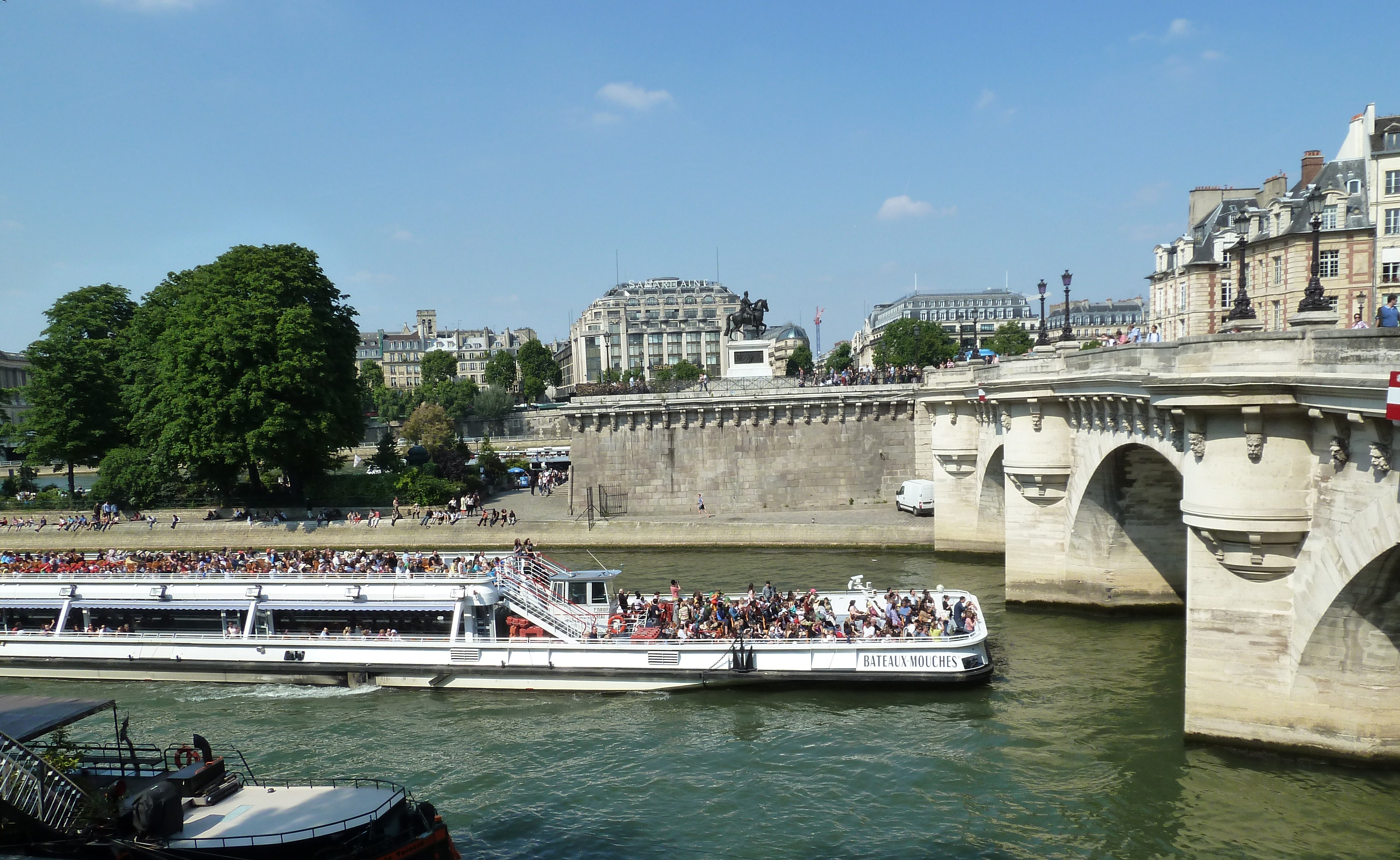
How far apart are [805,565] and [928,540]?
4.88 metres

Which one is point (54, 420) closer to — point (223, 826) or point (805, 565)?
point (805, 565)

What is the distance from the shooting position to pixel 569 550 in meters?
37.6

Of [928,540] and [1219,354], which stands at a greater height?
[1219,354]

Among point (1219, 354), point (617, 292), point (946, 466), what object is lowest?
point (946, 466)

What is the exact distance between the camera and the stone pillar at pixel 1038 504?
23938 mm

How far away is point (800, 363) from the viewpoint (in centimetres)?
10906

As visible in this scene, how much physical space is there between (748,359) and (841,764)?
34182mm

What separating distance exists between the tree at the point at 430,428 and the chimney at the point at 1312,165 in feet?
149

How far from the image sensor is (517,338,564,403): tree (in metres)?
121

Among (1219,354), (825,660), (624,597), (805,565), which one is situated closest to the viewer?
(1219,354)

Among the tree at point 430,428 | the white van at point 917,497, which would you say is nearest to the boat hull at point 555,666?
the white van at point 917,497

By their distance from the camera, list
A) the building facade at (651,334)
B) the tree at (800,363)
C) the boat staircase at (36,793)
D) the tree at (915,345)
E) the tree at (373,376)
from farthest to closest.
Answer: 1. the building facade at (651,334)
2. the tree at (373,376)
3. the tree at (800,363)
4. the tree at (915,345)
5. the boat staircase at (36,793)

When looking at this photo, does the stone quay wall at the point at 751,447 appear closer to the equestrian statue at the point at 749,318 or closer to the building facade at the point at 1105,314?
the equestrian statue at the point at 749,318

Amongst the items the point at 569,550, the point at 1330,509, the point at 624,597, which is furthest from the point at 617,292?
the point at 1330,509
